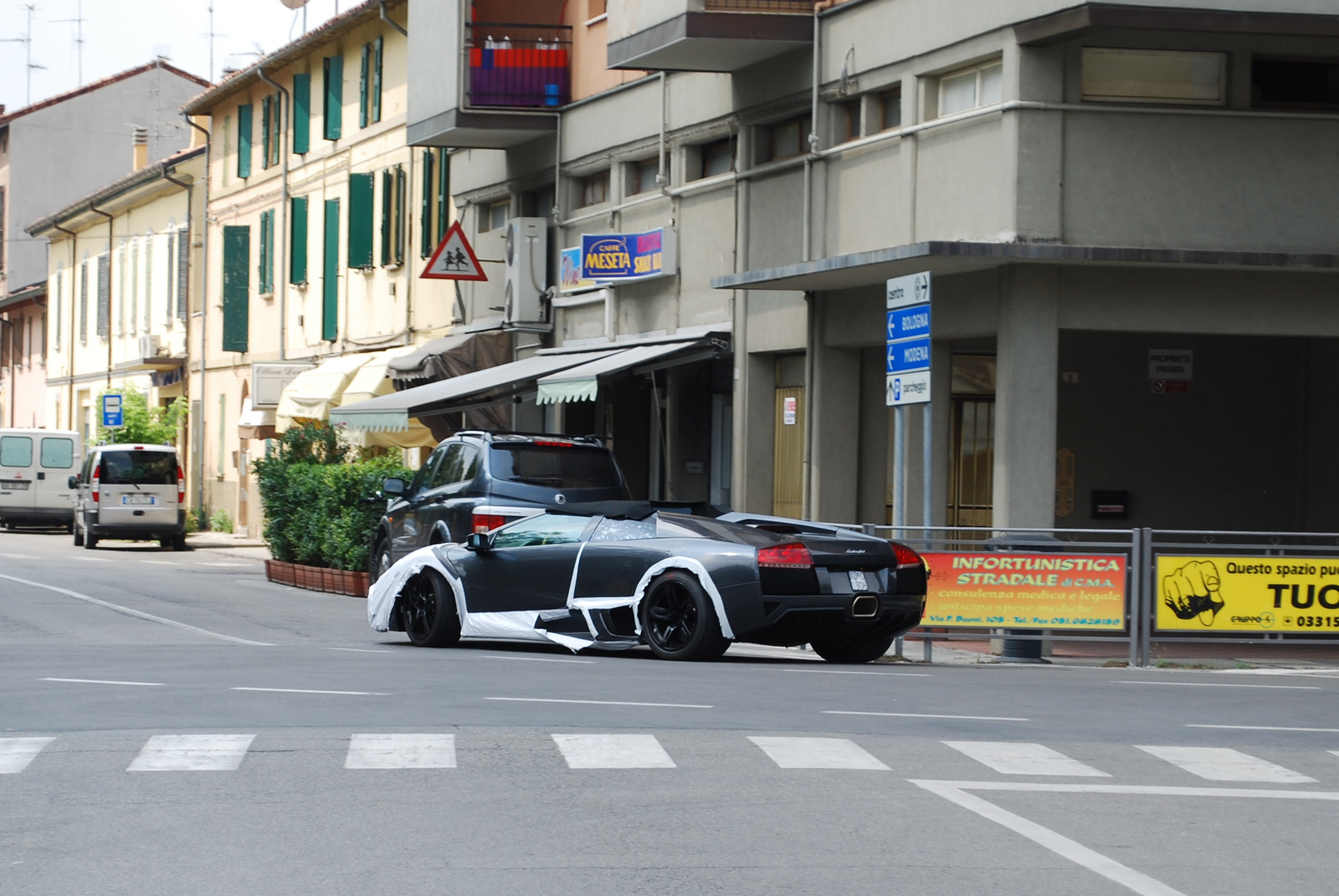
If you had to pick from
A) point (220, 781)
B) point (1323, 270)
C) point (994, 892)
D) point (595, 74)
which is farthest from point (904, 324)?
point (595, 74)

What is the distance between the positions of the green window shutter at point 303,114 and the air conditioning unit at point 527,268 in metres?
12.1

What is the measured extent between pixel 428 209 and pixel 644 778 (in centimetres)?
2617

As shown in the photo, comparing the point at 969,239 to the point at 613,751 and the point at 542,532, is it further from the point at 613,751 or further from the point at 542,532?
the point at 613,751

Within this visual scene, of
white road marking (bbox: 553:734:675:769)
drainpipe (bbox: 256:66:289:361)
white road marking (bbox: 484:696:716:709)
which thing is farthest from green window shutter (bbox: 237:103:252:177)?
white road marking (bbox: 553:734:675:769)

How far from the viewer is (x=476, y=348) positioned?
29.8 metres

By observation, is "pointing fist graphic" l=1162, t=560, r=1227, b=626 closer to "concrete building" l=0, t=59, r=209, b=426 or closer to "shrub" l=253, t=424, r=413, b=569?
"shrub" l=253, t=424, r=413, b=569

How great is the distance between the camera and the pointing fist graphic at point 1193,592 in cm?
1581

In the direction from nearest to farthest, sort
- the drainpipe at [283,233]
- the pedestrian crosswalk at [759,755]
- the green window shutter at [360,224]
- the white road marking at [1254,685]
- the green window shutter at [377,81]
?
the pedestrian crosswalk at [759,755]
the white road marking at [1254,685]
the green window shutter at [377,81]
the green window shutter at [360,224]
the drainpipe at [283,233]

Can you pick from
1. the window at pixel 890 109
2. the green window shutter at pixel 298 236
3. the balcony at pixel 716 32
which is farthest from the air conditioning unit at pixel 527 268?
the green window shutter at pixel 298 236

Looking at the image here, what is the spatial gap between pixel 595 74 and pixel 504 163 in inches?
131

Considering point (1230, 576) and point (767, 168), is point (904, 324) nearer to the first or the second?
point (1230, 576)

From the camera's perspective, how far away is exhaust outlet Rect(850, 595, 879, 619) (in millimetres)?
14039

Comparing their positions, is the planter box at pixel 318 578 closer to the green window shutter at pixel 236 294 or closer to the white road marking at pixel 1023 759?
the white road marking at pixel 1023 759

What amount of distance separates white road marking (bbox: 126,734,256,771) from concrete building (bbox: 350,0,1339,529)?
9.53 meters
